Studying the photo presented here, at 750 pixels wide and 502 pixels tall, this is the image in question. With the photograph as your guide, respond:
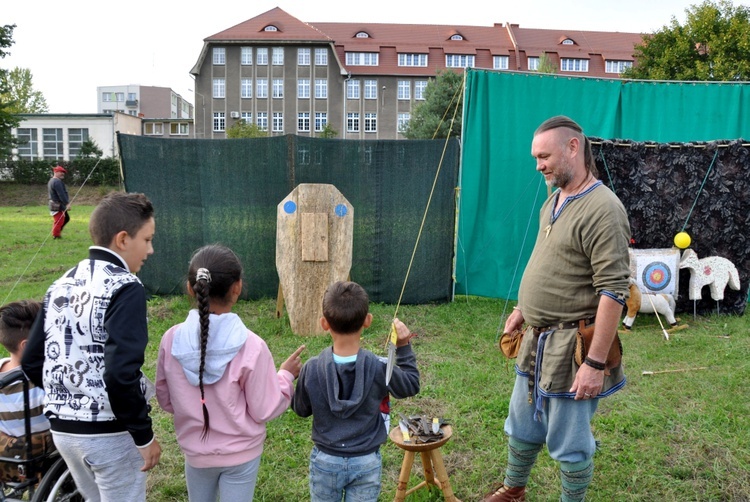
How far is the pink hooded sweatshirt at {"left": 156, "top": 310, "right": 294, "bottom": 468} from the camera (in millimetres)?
2027

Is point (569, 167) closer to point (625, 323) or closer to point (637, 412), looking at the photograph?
point (637, 412)

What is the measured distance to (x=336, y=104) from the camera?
142ft

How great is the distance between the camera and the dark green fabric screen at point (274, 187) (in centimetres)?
696

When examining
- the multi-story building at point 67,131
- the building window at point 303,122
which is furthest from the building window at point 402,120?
the multi-story building at point 67,131

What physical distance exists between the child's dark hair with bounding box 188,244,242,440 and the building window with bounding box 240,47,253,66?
43.3m

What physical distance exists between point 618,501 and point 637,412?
1226 millimetres

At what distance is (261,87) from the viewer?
141ft

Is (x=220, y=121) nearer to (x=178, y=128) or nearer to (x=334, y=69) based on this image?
(x=334, y=69)

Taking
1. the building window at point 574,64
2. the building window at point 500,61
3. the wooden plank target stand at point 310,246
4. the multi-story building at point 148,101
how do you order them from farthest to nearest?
1. the multi-story building at point 148,101
2. the building window at point 574,64
3. the building window at point 500,61
4. the wooden plank target stand at point 310,246

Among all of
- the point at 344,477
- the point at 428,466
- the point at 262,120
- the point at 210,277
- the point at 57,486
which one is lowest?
the point at 428,466

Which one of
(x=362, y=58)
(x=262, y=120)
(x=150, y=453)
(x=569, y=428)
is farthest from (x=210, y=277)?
(x=362, y=58)

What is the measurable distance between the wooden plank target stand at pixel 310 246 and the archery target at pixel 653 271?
3095 mm

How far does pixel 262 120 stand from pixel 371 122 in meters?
7.93

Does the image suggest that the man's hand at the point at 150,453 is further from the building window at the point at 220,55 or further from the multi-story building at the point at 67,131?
the multi-story building at the point at 67,131
